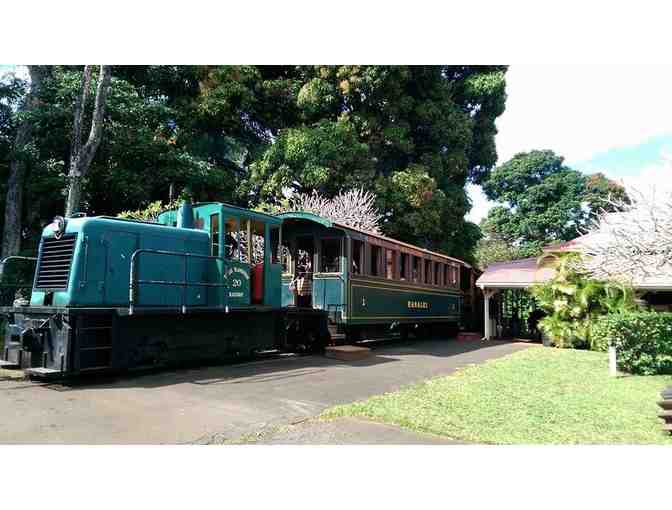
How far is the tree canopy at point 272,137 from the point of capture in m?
18.6

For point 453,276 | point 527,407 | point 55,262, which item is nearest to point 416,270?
point 453,276

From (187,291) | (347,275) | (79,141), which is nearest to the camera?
(187,291)

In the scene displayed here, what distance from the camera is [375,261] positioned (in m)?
14.5

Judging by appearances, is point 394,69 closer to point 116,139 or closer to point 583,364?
point 116,139

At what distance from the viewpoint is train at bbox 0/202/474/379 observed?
789 centimetres

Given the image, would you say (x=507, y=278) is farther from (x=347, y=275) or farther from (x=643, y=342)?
(x=347, y=275)

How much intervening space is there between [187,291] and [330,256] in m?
4.73

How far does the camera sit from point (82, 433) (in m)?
5.26

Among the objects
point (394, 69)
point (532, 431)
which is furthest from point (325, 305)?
point (394, 69)

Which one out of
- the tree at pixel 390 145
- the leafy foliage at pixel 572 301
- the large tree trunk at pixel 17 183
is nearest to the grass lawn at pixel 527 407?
the leafy foliage at pixel 572 301

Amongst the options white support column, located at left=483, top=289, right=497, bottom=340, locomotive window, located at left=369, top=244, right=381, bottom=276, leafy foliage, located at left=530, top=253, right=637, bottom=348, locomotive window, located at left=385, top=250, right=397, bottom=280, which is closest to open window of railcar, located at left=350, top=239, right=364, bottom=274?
locomotive window, located at left=369, top=244, right=381, bottom=276

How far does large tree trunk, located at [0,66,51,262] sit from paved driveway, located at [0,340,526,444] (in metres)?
12.2

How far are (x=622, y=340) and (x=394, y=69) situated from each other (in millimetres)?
16146

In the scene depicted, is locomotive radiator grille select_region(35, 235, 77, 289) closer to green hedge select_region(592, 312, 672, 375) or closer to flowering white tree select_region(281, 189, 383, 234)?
green hedge select_region(592, 312, 672, 375)
